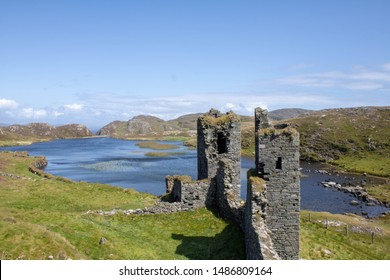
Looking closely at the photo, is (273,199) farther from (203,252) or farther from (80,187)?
(80,187)

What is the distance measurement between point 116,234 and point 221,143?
38.5ft

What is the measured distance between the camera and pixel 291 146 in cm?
1956

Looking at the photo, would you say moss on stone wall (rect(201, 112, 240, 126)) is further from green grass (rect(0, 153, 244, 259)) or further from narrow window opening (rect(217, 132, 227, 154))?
green grass (rect(0, 153, 244, 259))

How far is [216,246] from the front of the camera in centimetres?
2248

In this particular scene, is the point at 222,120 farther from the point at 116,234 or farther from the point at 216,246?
the point at 116,234

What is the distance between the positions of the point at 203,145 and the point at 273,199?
11685mm

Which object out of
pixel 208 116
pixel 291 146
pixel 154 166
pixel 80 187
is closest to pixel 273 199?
pixel 291 146

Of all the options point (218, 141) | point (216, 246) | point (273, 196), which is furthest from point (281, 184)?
point (218, 141)

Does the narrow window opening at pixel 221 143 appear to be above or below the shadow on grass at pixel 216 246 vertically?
above

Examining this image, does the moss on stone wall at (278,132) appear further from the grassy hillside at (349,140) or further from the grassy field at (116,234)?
the grassy hillside at (349,140)

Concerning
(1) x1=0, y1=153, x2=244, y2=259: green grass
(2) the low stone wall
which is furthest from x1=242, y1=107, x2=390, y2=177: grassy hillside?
(1) x1=0, y1=153, x2=244, y2=259: green grass

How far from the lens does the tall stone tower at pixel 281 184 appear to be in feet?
63.9

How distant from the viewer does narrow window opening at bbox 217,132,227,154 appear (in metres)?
30.4

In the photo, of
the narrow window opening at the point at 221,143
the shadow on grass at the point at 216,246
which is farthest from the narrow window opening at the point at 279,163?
the narrow window opening at the point at 221,143
